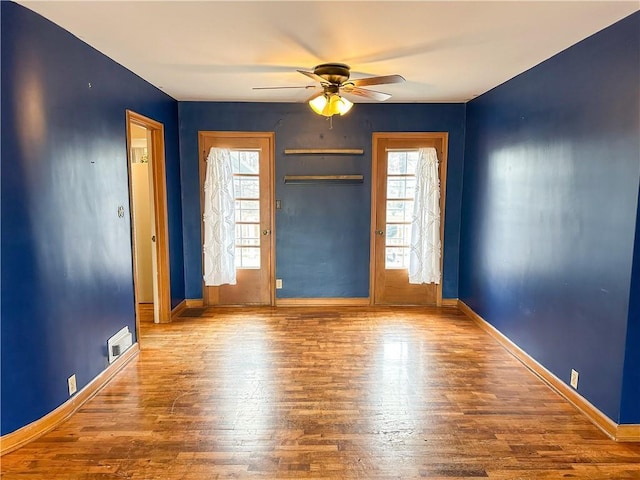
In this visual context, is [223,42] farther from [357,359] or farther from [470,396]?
[470,396]

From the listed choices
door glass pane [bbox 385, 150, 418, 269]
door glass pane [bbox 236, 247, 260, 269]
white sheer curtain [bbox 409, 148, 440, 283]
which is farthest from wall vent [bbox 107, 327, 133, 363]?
white sheer curtain [bbox 409, 148, 440, 283]

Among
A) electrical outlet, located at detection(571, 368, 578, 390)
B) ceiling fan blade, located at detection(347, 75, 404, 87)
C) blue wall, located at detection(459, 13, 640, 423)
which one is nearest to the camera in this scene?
blue wall, located at detection(459, 13, 640, 423)

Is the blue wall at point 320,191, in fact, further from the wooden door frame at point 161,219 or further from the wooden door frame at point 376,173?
the wooden door frame at point 161,219

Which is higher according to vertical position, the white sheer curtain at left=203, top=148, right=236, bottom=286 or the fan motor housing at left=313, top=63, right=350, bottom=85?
the fan motor housing at left=313, top=63, right=350, bottom=85

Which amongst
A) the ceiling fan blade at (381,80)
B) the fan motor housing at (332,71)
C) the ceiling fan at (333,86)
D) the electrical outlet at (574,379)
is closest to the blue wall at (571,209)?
the electrical outlet at (574,379)

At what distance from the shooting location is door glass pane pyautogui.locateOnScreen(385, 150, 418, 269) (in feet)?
17.0

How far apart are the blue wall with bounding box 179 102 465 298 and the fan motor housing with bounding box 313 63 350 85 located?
1704 mm

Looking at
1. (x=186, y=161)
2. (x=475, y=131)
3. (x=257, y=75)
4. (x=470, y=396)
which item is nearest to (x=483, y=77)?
(x=475, y=131)

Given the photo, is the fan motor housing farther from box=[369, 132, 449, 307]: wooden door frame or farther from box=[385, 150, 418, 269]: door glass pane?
box=[385, 150, 418, 269]: door glass pane

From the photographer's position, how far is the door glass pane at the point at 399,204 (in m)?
5.20

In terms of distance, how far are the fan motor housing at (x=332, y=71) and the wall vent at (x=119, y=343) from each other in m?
2.70

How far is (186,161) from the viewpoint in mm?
5145

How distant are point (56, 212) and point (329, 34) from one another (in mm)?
2075

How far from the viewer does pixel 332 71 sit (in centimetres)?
333
